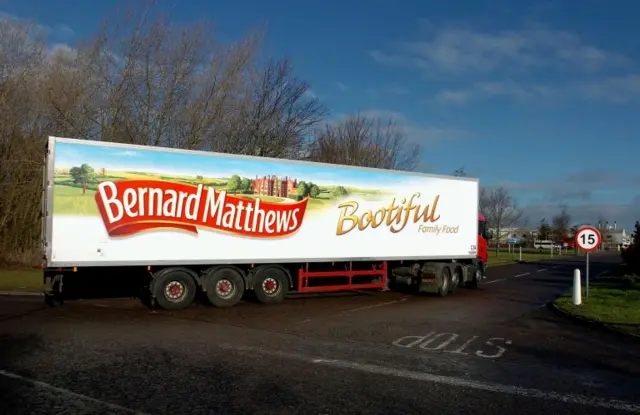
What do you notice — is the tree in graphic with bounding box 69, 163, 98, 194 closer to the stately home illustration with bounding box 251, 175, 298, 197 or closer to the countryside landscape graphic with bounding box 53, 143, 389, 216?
the countryside landscape graphic with bounding box 53, 143, 389, 216

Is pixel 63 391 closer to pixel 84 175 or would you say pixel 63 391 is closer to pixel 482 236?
pixel 84 175

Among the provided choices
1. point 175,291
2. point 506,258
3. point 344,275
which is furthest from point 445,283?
point 506,258

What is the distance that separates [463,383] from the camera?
23.5 ft

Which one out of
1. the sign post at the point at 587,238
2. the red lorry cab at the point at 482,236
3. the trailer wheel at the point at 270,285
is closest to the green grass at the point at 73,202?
A: the trailer wheel at the point at 270,285

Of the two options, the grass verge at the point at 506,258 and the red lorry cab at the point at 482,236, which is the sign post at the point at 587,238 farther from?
the grass verge at the point at 506,258

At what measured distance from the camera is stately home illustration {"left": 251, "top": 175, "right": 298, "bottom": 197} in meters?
14.5

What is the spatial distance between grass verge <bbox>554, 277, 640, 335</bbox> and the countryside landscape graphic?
5.93 meters

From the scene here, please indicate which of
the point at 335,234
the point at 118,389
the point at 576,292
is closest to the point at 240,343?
the point at 118,389

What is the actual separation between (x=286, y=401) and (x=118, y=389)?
6.32 ft

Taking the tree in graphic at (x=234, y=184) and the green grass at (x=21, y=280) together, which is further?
the green grass at (x=21, y=280)

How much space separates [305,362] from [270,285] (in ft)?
22.7

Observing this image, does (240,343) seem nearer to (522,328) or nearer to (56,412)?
(56,412)

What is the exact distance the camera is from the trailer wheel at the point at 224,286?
13883 millimetres

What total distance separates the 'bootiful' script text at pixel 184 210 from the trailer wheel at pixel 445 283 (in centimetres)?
564
